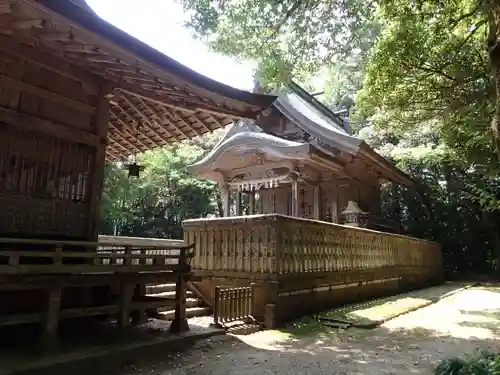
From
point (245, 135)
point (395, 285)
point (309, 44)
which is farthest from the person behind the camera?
point (245, 135)

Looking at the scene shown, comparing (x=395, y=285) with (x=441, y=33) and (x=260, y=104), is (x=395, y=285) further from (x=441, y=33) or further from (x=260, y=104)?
(x=260, y=104)

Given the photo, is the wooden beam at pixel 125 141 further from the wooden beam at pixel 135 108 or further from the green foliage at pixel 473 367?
the green foliage at pixel 473 367

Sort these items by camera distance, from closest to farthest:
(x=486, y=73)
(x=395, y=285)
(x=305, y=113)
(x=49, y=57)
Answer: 1. (x=49, y=57)
2. (x=486, y=73)
3. (x=395, y=285)
4. (x=305, y=113)

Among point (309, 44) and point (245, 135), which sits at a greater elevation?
point (309, 44)

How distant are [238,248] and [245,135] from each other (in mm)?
7643

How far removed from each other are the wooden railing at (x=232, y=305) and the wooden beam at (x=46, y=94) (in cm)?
381

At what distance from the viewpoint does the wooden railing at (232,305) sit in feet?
24.1

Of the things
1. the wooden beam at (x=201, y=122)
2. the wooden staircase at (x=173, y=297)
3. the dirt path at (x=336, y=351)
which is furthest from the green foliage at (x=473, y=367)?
the wooden beam at (x=201, y=122)

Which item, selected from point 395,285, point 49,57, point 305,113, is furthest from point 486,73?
point 305,113

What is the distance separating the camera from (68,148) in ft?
21.5

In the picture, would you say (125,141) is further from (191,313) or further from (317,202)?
(317,202)

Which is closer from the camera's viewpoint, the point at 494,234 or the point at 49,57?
the point at 49,57

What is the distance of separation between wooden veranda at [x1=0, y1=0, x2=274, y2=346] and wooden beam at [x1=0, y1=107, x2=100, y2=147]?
15mm

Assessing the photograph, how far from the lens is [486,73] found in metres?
7.81
